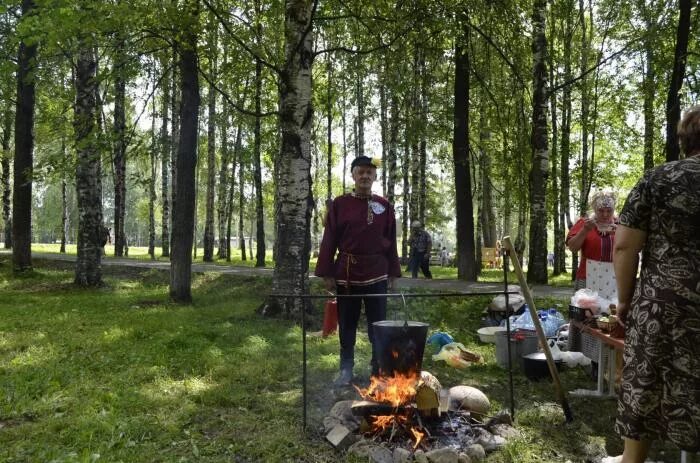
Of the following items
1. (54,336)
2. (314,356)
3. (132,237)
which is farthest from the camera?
(132,237)

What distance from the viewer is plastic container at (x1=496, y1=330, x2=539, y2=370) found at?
6.43 metres

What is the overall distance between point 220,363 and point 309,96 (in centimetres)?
A: 453

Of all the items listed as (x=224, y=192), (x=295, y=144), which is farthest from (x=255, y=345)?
(x=224, y=192)

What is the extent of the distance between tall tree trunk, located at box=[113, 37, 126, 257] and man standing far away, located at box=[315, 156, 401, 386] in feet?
20.9

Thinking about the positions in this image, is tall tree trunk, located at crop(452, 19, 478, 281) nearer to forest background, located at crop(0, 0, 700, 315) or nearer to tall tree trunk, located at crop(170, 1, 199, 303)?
forest background, located at crop(0, 0, 700, 315)

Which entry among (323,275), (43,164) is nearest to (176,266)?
(43,164)

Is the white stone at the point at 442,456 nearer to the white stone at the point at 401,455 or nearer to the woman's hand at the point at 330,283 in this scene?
the white stone at the point at 401,455

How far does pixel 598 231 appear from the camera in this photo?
5.54 meters

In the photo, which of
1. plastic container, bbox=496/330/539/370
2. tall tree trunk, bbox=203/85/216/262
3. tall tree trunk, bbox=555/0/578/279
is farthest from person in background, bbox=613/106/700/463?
tall tree trunk, bbox=203/85/216/262

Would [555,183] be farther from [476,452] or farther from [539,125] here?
[476,452]

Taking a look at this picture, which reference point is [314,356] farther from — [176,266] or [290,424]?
[176,266]

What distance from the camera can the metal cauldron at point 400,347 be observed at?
4164mm

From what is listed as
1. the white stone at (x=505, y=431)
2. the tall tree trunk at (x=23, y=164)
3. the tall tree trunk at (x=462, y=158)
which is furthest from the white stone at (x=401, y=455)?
the tall tree trunk at (x=23, y=164)

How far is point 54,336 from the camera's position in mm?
7211
